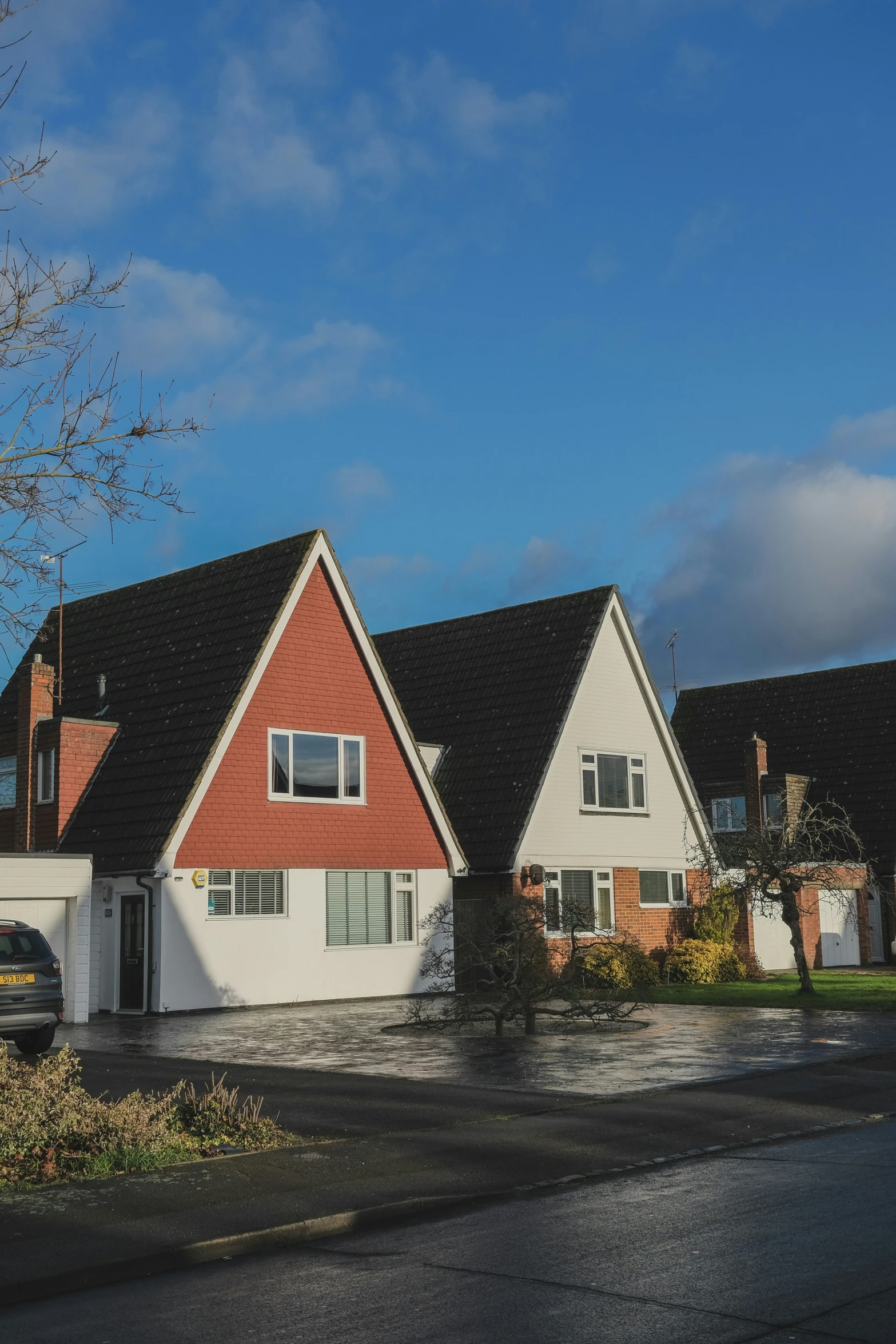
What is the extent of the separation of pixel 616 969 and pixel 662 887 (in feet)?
17.5

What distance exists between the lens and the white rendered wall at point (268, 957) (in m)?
25.5

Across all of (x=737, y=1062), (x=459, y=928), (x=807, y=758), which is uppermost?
(x=807, y=758)

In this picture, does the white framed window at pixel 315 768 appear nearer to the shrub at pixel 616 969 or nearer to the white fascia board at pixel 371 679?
the white fascia board at pixel 371 679

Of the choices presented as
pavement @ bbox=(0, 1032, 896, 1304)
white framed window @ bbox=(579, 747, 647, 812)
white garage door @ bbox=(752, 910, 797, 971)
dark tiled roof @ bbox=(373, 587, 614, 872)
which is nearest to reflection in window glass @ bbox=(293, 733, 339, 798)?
dark tiled roof @ bbox=(373, 587, 614, 872)

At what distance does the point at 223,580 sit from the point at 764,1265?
25.0m

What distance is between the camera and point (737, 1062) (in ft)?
55.8

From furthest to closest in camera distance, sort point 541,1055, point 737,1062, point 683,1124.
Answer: point 541,1055 < point 737,1062 < point 683,1124

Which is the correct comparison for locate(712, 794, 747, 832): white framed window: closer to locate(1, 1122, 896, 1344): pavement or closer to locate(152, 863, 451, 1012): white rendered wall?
locate(152, 863, 451, 1012): white rendered wall

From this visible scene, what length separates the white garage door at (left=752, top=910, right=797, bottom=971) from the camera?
36312mm

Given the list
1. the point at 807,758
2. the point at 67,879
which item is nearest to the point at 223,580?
the point at 67,879

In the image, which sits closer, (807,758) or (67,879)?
(67,879)

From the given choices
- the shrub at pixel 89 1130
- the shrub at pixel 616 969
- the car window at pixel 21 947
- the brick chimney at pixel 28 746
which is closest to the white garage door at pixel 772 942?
the shrub at pixel 616 969

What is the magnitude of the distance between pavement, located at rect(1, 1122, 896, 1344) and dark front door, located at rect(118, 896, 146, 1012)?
17.3m

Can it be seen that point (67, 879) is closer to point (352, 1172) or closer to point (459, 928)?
point (459, 928)
